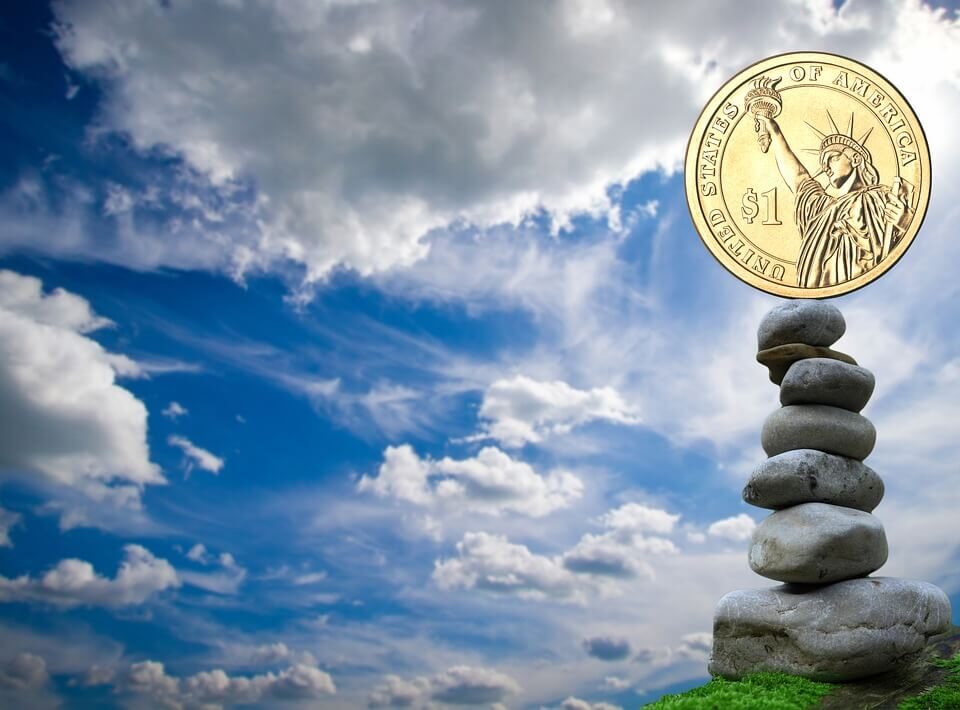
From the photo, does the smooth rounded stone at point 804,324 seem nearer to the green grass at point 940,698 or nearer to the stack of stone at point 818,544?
the stack of stone at point 818,544

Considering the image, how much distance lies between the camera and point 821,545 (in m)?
13.3

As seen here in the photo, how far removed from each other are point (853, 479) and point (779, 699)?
12.7 feet

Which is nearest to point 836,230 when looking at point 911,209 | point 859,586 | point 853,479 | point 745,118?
point 911,209

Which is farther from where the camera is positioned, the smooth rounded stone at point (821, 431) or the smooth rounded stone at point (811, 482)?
the smooth rounded stone at point (821, 431)

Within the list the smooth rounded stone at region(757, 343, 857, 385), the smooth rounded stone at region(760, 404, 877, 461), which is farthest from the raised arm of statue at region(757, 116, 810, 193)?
the smooth rounded stone at region(760, 404, 877, 461)

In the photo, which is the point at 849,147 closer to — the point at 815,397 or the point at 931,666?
the point at 815,397

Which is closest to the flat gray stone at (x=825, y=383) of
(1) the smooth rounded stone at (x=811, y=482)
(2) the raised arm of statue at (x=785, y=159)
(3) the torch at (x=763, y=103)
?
(1) the smooth rounded stone at (x=811, y=482)

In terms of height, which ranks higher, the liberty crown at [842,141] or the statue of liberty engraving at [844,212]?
the liberty crown at [842,141]

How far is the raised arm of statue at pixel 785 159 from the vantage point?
561 inches

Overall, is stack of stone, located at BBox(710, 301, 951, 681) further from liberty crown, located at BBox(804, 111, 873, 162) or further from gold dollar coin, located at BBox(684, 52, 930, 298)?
liberty crown, located at BBox(804, 111, 873, 162)

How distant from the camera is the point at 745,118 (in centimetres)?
Result: 1452

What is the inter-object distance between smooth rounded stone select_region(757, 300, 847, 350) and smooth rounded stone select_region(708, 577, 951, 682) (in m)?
3.99

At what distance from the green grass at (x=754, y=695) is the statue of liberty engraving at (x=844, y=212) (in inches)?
239

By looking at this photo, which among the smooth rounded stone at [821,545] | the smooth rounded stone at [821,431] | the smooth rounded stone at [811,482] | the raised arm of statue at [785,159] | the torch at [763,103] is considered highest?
the torch at [763,103]
